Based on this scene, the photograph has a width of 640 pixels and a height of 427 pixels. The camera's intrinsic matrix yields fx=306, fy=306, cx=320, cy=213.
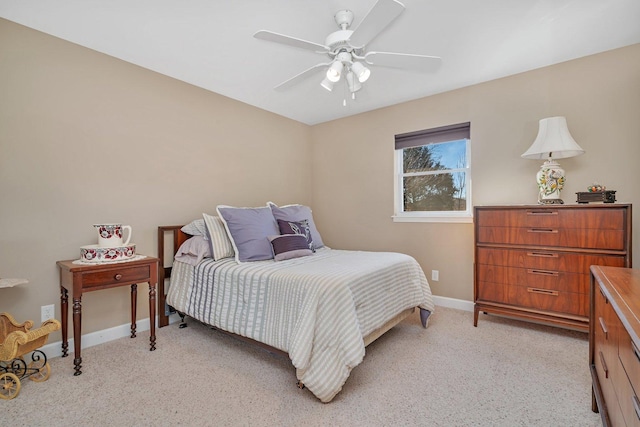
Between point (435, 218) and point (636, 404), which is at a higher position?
point (435, 218)

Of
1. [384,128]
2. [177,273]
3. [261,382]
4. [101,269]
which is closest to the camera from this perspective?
[261,382]

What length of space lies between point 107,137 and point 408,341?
295cm

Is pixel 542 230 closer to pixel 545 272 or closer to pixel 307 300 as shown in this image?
pixel 545 272

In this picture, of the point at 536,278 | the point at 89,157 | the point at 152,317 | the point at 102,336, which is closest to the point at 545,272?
the point at 536,278

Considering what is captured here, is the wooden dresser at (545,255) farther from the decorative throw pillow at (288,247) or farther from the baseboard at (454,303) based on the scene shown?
the decorative throw pillow at (288,247)

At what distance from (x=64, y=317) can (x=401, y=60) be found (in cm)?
297

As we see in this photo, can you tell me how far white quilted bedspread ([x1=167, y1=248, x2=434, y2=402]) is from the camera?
1.71 m

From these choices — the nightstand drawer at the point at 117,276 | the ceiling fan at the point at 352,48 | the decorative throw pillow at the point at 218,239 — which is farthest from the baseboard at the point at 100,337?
the ceiling fan at the point at 352,48

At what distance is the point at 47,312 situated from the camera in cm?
221

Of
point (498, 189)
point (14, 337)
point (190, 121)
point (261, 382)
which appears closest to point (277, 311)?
point (261, 382)

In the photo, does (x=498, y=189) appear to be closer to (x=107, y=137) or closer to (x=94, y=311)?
(x=107, y=137)

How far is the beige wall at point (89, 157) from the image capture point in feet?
6.86

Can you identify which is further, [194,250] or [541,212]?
[194,250]

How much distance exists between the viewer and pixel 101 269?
2.06 metres
